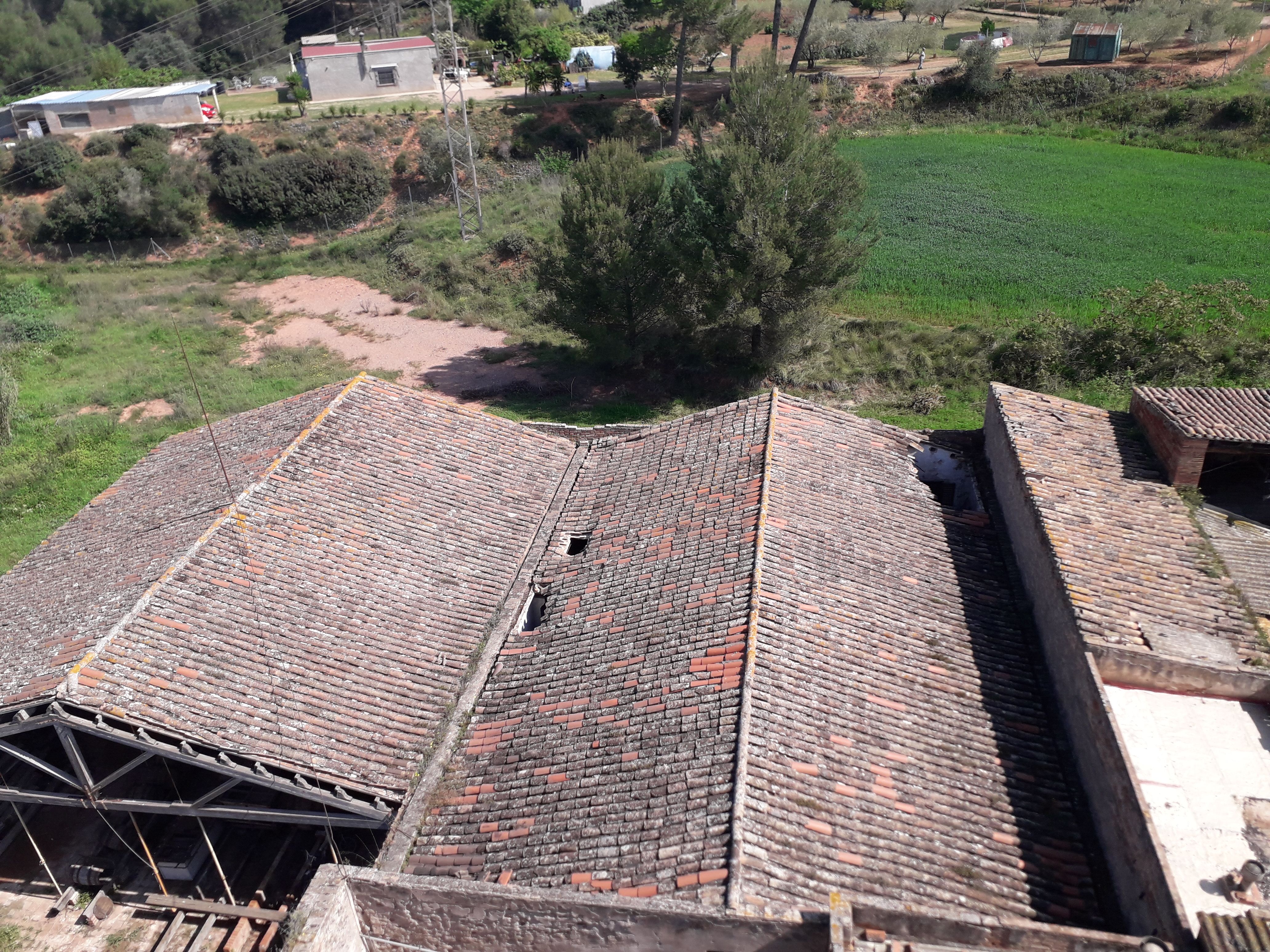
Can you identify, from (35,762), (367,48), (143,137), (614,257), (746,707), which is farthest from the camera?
(367,48)

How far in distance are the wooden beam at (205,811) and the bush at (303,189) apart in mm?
44575

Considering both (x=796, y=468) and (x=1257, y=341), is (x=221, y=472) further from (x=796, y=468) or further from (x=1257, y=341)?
(x=1257, y=341)

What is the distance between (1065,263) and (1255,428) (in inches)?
807

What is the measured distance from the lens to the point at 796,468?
55.0ft

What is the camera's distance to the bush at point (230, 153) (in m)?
53.4

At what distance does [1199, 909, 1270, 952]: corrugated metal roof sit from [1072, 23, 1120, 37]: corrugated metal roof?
196 ft

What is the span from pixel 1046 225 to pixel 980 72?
21.4 metres

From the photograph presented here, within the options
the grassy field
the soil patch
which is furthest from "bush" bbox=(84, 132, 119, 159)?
the soil patch

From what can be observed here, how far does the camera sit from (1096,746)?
11.1 m

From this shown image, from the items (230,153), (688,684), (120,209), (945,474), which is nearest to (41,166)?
(120,209)

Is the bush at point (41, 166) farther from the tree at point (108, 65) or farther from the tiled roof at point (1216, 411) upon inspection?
the tiled roof at point (1216, 411)

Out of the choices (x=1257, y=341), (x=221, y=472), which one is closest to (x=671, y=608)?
(x=221, y=472)

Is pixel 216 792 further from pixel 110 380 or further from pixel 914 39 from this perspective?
pixel 914 39

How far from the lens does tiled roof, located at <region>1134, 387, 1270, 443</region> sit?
1506 centimetres
